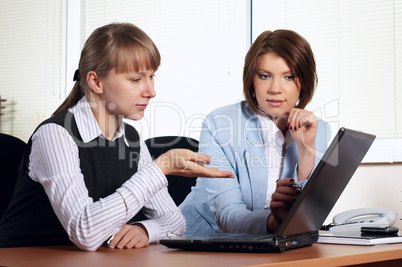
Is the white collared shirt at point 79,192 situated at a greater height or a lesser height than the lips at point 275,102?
lesser

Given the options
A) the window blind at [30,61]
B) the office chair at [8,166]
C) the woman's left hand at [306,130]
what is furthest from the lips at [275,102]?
the window blind at [30,61]

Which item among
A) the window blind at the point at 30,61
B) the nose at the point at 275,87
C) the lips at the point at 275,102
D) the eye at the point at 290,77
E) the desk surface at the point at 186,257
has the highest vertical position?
the window blind at the point at 30,61

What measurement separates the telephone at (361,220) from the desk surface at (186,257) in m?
0.33

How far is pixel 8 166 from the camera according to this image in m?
1.82

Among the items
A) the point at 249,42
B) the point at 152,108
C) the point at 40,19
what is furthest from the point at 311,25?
the point at 40,19

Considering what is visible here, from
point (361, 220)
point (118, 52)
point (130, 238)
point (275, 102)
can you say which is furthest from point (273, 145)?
point (130, 238)

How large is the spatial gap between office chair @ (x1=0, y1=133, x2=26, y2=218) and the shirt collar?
20.8 inches

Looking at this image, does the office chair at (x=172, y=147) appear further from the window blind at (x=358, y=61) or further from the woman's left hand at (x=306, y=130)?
the window blind at (x=358, y=61)

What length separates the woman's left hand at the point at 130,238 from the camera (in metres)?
1.12

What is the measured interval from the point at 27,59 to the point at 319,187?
3.00 metres

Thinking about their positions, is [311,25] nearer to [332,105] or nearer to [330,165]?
[332,105]

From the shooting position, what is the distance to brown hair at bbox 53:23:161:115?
4.66 ft

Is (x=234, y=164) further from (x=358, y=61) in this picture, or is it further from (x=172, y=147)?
(x=358, y=61)

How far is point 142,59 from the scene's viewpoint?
4.64ft
